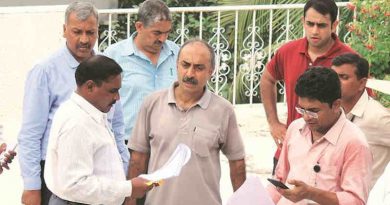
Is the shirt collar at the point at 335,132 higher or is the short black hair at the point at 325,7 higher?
the short black hair at the point at 325,7

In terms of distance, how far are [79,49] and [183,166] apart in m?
0.83

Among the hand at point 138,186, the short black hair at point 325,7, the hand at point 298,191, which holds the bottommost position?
the hand at point 138,186

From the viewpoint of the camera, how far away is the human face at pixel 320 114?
177 inches

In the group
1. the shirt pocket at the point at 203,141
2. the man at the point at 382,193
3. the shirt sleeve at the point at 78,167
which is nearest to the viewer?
the man at the point at 382,193

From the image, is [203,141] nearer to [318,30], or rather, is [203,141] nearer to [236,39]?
[318,30]

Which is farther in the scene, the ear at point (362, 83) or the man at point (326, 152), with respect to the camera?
the ear at point (362, 83)

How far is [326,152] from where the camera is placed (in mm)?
4477

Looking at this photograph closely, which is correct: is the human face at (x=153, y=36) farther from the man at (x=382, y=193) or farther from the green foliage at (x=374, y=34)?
the green foliage at (x=374, y=34)

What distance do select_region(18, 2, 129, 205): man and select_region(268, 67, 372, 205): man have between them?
1144mm

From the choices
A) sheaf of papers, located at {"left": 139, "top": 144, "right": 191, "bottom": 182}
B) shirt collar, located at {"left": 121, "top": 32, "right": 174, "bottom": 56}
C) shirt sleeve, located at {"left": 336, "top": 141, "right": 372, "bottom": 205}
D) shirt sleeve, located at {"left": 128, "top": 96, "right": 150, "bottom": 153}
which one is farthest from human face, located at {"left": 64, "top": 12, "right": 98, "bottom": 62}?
shirt sleeve, located at {"left": 336, "top": 141, "right": 372, "bottom": 205}

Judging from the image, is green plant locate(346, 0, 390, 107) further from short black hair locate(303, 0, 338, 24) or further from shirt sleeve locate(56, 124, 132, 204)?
shirt sleeve locate(56, 124, 132, 204)

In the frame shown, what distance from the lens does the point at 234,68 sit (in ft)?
30.2

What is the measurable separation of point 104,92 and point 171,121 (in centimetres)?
55

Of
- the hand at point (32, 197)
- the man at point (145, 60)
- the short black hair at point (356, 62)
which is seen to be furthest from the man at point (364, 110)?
the hand at point (32, 197)
